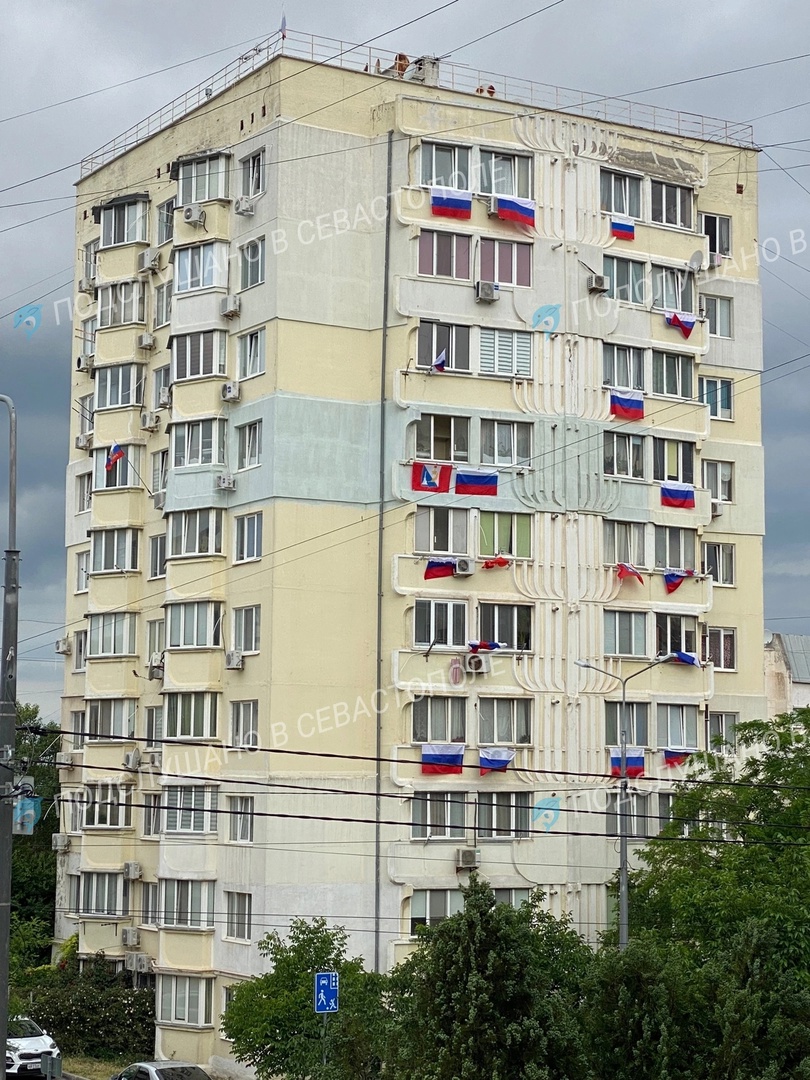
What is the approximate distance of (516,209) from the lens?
162 feet

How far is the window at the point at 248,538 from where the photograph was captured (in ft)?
157

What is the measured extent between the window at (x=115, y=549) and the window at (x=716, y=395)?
60.9 feet

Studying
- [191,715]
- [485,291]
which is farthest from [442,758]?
[485,291]

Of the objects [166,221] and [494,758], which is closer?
[494,758]

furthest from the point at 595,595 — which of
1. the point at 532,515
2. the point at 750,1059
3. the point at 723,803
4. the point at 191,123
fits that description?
the point at 750,1059

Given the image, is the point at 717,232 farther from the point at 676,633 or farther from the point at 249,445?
the point at 249,445

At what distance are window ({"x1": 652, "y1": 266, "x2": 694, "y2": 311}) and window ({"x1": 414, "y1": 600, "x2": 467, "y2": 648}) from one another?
11556mm

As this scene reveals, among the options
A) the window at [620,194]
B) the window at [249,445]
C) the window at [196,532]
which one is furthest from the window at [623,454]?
the window at [196,532]

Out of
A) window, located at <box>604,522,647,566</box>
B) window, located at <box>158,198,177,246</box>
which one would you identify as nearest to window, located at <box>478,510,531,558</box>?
window, located at <box>604,522,647,566</box>

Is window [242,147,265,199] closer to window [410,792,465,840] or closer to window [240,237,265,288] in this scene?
window [240,237,265,288]

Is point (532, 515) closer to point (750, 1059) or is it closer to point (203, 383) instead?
point (203, 383)

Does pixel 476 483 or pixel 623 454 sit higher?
pixel 623 454

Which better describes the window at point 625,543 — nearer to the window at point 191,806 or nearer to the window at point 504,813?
the window at point 504,813

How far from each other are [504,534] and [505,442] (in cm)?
268
